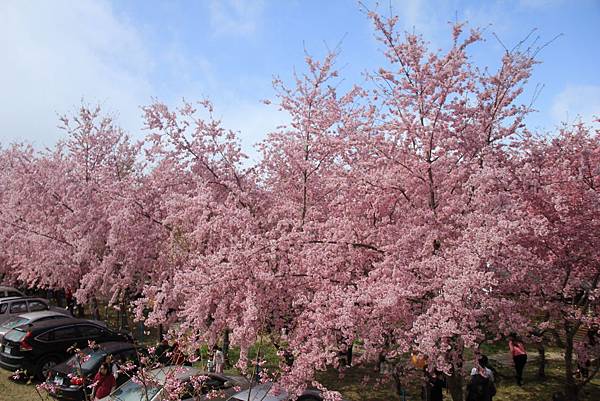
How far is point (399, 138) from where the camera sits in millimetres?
9125

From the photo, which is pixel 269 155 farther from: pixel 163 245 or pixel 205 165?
pixel 163 245

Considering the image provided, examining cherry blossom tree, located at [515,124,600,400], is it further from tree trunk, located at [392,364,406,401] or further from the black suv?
the black suv

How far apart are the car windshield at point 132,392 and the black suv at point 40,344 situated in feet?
13.7

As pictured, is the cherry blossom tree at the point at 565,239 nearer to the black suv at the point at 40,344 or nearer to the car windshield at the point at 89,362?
the car windshield at the point at 89,362

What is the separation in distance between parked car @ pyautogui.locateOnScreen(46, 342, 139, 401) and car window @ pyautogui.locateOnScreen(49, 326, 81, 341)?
1861mm

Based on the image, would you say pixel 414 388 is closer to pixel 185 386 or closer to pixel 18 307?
pixel 185 386

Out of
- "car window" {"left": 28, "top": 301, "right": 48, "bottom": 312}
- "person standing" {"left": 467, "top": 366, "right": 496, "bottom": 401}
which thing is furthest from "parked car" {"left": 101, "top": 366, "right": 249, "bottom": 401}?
"car window" {"left": 28, "top": 301, "right": 48, "bottom": 312}

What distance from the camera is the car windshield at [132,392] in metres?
7.93

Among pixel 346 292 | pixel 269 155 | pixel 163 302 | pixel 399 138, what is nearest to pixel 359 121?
pixel 399 138

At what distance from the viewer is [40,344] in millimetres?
12180

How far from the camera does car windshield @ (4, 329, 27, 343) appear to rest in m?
12.1

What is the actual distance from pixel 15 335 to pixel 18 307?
6.13 meters

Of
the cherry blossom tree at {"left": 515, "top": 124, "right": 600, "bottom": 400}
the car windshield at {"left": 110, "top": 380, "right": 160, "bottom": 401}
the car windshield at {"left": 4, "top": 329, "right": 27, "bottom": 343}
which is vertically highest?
the cherry blossom tree at {"left": 515, "top": 124, "right": 600, "bottom": 400}

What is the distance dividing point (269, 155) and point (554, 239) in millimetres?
7385
